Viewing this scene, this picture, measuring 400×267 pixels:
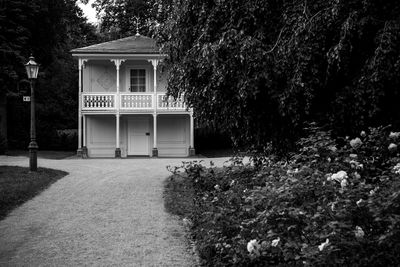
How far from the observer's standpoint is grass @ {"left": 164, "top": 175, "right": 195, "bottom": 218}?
30.0 feet

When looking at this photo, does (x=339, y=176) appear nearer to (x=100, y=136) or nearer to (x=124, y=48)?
(x=124, y=48)

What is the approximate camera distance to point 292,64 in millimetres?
8258

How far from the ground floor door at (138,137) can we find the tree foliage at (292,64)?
51.4ft

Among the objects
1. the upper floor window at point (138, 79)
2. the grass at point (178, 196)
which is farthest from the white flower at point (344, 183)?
the upper floor window at point (138, 79)

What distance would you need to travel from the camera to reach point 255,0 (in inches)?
348

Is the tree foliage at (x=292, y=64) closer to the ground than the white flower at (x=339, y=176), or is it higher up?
higher up

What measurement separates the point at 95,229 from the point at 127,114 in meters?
16.9

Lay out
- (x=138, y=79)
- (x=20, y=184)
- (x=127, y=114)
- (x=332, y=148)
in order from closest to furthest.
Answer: (x=332, y=148)
(x=20, y=184)
(x=127, y=114)
(x=138, y=79)

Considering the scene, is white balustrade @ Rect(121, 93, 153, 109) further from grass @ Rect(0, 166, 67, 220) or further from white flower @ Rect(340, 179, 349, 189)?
white flower @ Rect(340, 179, 349, 189)

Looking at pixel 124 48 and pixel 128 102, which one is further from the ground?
pixel 124 48

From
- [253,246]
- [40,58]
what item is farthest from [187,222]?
[40,58]

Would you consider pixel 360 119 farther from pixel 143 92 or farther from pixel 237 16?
pixel 143 92

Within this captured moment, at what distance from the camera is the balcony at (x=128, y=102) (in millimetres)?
23844

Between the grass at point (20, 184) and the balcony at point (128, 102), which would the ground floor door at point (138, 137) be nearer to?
the balcony at point (128, 102)
